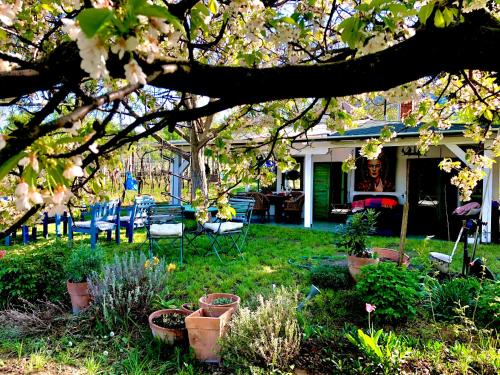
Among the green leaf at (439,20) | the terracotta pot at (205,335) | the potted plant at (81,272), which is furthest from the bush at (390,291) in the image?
the potted plant at (81,272)

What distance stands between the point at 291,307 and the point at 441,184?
9438mm

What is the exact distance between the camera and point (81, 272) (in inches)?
164

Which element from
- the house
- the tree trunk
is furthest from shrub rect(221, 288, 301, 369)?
the house

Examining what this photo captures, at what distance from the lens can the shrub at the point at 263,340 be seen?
107 inches

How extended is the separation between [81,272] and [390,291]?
10.4 feet

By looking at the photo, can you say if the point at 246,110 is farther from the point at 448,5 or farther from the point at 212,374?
the point at 212,374

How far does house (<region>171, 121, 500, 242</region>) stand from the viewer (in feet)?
32.1

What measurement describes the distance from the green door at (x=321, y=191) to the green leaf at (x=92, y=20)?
12.4 meters

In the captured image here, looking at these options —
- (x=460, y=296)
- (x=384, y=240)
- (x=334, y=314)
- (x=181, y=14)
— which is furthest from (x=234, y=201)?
(x=181, y=14)

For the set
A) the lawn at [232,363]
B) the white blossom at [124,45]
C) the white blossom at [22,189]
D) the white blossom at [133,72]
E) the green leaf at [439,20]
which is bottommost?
the lawn at [232,363]

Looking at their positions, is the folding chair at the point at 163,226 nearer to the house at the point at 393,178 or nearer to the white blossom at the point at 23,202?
the house at the point at 393,178

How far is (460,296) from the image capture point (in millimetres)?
3738

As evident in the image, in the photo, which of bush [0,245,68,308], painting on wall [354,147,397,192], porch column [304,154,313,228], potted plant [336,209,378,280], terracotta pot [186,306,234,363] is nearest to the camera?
terracotta pot [186,306,234,363]

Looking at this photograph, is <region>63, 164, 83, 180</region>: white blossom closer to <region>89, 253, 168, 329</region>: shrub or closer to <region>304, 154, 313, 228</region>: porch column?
<region>89, 253, 168, 329</region>: shrub
